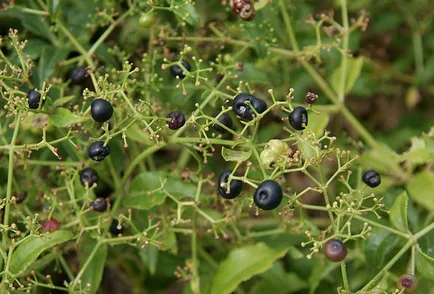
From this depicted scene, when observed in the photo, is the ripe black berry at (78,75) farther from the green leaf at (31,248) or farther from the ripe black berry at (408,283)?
the ripe black berry at (408,283)

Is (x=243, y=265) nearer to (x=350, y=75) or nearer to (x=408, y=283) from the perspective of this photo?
(x=408, y=283)

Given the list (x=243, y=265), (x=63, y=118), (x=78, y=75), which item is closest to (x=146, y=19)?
(x=78, y=75)

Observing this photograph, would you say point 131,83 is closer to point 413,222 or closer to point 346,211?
point 346,211

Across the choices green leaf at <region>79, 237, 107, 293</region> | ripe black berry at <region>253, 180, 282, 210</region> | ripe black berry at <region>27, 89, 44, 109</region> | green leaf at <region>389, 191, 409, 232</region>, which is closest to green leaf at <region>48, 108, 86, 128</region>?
ripe black berry at <region>27, 89, 44, 109</region>

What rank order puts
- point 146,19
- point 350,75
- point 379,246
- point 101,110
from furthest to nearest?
point 350,75, point 379,246, point 146,19, point 101,110

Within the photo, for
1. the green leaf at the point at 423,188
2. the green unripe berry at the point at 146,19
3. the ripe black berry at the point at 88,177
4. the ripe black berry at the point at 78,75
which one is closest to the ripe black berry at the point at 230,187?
the ripe black berry at the point at 88,177

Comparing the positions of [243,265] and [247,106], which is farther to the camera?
[243,265]
